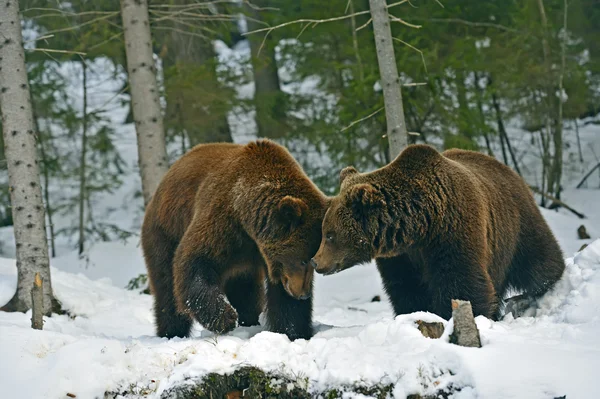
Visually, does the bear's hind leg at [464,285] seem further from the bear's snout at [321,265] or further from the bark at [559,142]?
the bark at [559,142]

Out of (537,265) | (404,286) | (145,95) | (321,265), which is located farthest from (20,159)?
(537,265)

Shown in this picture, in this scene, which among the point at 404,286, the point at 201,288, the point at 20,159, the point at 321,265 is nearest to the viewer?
the point at 321,265

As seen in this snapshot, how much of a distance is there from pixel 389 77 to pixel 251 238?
320 centimetres

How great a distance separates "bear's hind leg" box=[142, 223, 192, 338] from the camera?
670 centimetres

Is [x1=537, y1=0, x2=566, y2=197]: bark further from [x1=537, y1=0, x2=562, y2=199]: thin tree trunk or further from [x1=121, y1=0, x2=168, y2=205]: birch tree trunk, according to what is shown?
[x1=121, y1=0, x2=168, y2=205]: birch tree trunk

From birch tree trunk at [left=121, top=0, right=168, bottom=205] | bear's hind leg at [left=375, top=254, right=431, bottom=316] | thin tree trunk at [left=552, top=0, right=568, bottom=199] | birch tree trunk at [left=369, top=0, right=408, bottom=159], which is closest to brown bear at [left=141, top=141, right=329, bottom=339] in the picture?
bear's hind leg at [left=375, top=254, right=431, bottom=316]

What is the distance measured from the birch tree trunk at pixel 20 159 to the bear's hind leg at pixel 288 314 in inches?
128

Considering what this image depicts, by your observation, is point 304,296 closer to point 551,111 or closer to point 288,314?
point 288,314

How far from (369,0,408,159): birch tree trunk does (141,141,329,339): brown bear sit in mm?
2382

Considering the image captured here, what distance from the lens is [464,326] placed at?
14.2 ft

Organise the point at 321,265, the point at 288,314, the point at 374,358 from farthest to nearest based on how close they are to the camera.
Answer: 1. the point at 288,314
2. the point at 321,265
3. the point at 374,358

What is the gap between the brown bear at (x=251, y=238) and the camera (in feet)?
19.0

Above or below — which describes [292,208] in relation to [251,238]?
above

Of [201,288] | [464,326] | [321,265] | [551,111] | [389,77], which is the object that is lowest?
[464,326]
